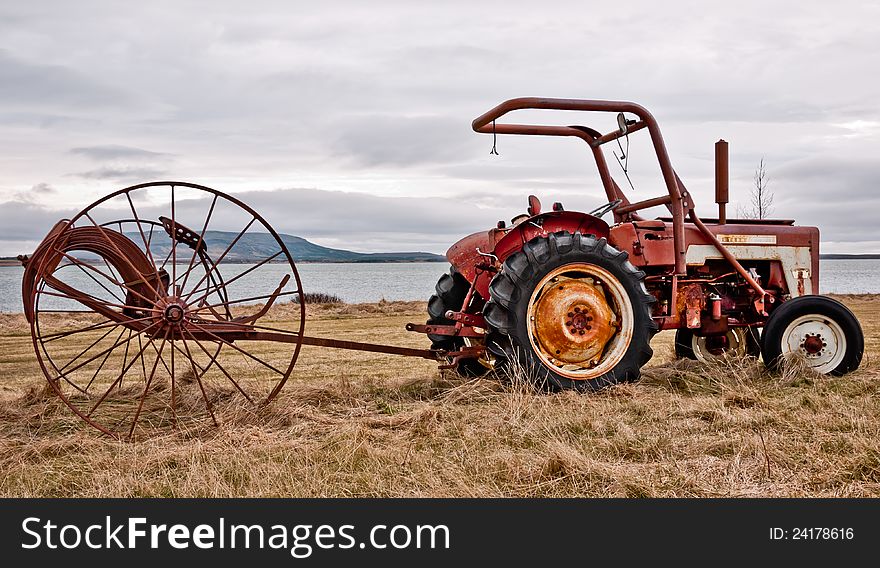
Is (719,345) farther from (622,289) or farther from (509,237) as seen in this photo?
(509,237)

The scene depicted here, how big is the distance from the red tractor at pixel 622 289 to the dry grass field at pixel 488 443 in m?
0.38

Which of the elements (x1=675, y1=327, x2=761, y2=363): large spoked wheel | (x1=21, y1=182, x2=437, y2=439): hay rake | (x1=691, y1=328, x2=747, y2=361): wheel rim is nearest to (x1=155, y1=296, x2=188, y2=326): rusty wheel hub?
(x1=21, y1=182, x2=437, y2=439): hay rake

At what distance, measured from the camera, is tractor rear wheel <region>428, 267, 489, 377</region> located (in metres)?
8.24

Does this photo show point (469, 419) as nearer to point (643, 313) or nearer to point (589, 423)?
point (589, 423)

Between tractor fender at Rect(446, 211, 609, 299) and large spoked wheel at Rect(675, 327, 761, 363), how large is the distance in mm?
2468

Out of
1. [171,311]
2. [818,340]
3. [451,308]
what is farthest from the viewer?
[451,308]

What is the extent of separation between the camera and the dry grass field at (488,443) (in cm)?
455

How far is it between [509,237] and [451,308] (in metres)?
1.33

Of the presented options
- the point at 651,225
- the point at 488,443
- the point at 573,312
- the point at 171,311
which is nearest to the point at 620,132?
the point at 651,225

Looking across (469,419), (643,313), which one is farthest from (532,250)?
(469,419)

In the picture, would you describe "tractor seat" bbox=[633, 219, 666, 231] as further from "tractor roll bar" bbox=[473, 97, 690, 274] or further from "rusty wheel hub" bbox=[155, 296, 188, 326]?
"rusty wheel hub" bbox=[155, 296, 188, 326]

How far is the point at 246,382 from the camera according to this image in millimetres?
8859

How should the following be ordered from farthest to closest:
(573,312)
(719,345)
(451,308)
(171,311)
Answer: (719,345) → (451,308) → (573,312) → (171,311)

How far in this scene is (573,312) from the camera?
717 cm
